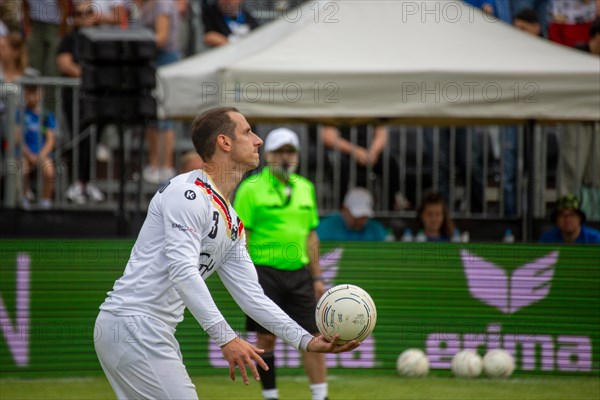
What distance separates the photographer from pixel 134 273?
5695mm

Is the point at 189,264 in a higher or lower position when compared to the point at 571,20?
lower

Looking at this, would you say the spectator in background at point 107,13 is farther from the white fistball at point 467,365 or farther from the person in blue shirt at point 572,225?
the white fistball at point 467,365

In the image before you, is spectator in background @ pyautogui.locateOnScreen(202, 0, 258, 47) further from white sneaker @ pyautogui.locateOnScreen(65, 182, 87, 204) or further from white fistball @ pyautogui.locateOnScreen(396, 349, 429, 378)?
white fistball @ pyautogui.locateOnScreen(396, 349, 429, 378)

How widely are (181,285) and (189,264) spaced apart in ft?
0.35

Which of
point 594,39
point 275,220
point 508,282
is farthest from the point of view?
point 594,39

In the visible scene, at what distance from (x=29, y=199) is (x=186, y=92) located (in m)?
2.77

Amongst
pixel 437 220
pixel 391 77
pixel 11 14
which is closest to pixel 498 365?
pixel 437 220

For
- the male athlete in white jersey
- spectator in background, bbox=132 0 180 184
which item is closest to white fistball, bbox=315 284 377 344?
the male athlete in white jersey

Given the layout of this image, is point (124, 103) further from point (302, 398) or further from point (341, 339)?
point (341, 339)

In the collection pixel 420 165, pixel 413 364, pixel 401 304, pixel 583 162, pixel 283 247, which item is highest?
pixel 583 162

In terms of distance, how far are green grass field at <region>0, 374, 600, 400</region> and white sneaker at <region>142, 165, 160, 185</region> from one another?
3.08 metres

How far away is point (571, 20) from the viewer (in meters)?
13.5

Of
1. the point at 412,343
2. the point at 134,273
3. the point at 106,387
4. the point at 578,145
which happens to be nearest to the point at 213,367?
the point at 106,387

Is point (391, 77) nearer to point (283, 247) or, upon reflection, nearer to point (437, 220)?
point (437, 220)
